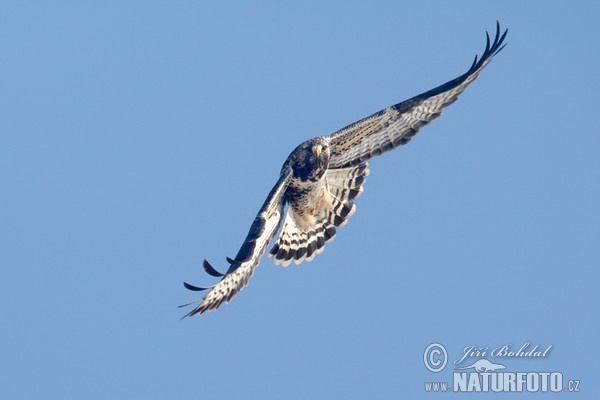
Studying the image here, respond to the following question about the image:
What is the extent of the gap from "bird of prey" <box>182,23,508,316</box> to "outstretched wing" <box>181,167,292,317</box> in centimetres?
10

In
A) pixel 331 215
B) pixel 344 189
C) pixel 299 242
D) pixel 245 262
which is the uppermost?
pixel 344 189

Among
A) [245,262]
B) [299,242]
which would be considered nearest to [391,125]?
[299,242]

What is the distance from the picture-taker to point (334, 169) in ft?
48.1

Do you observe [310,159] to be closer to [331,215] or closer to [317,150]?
[317,150]

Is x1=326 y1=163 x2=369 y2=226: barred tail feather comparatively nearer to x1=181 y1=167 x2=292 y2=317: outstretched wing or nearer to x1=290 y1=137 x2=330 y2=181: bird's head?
x1=290 y1=137 x2=330 y2=181: bird's head

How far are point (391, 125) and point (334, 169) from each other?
30.8 inches

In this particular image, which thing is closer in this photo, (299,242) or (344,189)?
(299,242)

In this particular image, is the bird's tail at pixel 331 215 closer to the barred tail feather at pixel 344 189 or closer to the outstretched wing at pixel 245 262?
the barred tail feather at pixel 344 189

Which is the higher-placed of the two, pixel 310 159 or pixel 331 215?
pixel 310 159

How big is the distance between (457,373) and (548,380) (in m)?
1.05

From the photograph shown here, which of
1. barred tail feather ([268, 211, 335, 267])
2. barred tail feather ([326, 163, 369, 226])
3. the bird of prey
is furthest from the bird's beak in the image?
barred tail feather ([268, 211, 335, 267])

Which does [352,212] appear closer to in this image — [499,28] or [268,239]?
[268,239]

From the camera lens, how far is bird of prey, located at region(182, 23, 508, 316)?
14.2 m

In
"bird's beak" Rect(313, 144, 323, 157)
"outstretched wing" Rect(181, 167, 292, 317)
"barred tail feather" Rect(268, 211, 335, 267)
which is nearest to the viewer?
"outstretched wing" Rect(181, 167, 292, 317)
